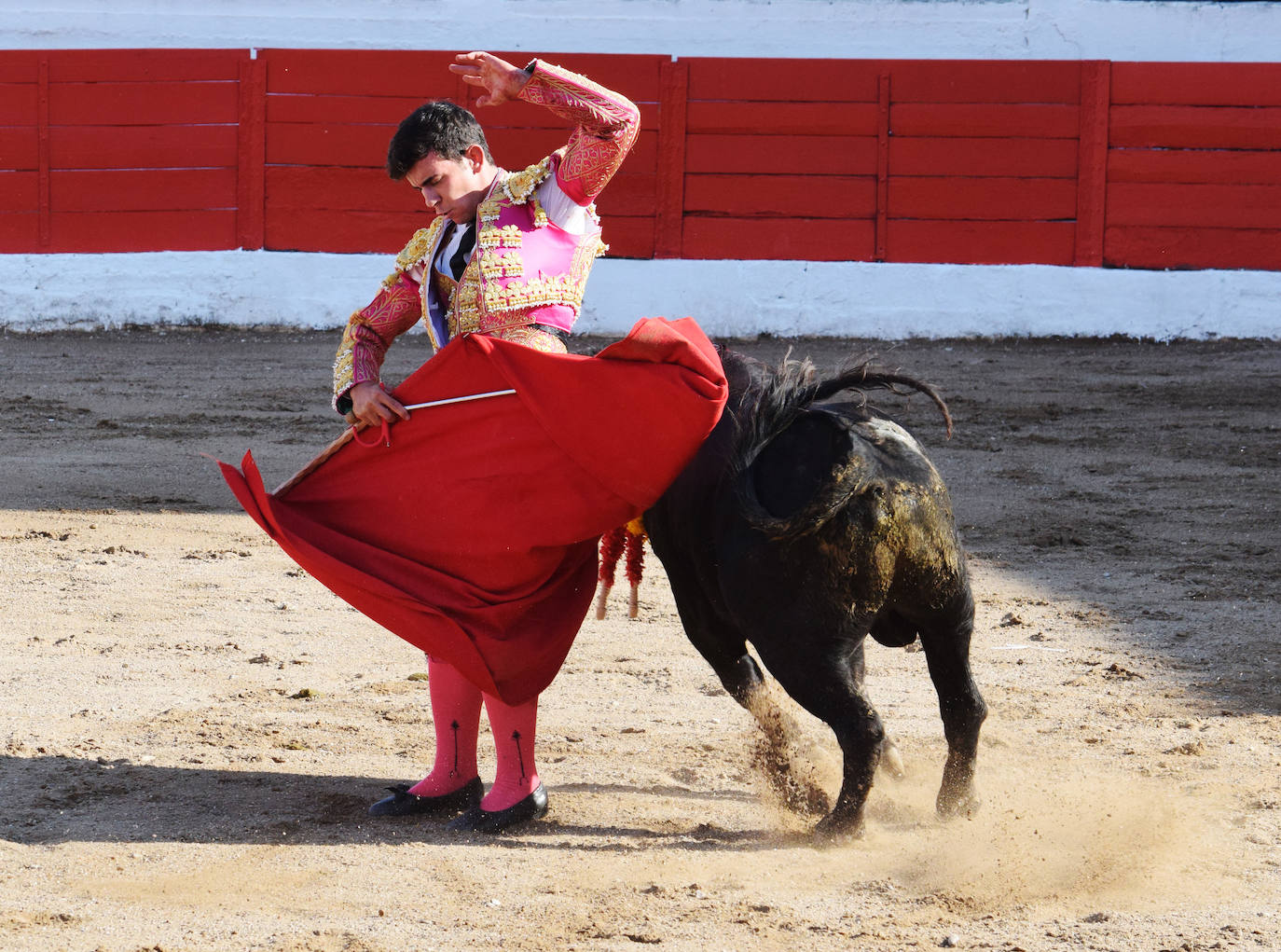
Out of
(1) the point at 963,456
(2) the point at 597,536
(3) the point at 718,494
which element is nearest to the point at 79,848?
(2) the point at 597,536

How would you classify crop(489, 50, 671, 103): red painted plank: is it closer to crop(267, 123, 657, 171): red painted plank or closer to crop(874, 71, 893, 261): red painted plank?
crop(267, 123, 657, 171): red painted plank

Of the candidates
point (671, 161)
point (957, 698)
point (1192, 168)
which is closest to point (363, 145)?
point (671, 161)

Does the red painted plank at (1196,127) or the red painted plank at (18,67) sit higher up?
the red painted plank at (18,67)

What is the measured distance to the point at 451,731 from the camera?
2.59m

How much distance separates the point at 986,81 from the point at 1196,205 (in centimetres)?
141

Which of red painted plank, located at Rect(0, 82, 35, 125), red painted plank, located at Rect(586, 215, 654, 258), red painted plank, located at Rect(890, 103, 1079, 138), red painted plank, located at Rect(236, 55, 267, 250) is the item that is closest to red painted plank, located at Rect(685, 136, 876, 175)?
red painted plank, located at Rect(890, 103, 1079, 138)

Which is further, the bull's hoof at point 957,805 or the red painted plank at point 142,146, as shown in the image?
the red painted plank at point 142,146

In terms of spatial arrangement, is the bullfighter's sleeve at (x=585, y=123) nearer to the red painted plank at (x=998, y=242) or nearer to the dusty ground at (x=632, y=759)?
the dusty ground at (x=632, y=759)

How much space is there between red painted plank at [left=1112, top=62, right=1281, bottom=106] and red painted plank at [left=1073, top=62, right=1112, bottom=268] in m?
0.09

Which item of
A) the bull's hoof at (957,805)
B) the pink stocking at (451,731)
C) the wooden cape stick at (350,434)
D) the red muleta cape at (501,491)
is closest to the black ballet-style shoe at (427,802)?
the pink stocking at (451,731)

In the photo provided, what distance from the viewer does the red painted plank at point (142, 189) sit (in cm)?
895

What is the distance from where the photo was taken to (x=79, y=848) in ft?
7.72

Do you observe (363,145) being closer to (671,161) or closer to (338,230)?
(338,230)

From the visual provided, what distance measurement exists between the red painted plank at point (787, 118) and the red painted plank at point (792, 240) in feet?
1.69
